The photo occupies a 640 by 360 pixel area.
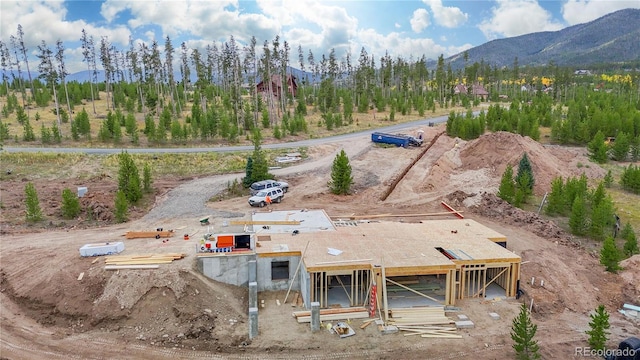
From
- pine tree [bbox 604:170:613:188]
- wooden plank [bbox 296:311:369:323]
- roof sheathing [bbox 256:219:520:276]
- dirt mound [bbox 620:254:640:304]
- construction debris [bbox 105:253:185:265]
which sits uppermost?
construction debris [bbox 105:253:185:265]

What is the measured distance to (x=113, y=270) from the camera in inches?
875

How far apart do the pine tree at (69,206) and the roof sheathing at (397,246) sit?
16323 mm

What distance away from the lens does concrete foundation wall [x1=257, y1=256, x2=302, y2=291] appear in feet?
75.9

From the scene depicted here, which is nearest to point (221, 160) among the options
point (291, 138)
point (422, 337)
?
point (291, 138)

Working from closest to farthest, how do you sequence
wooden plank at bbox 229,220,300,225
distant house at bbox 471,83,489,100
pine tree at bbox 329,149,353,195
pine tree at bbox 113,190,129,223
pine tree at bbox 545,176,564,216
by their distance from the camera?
1. wooden plank at bbox 229,220,300,225
2. pine tree at bbox 113,190,129,223
3. pine tree at bbox 545,176,564,216
4. pine tree at bbox 329,149,353,195
5. distant house at bbox 471,83,489,100

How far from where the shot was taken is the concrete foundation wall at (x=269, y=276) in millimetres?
23125

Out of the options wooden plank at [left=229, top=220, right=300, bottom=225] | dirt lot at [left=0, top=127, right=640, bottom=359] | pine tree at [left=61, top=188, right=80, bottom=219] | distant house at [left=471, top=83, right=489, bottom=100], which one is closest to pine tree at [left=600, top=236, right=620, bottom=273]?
dirt lot at [left=0, top=127, right=640, bottom=359]

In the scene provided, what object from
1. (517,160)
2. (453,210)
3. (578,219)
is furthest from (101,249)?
(517,160)

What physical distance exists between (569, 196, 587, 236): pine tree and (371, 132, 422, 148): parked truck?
23.1 meters

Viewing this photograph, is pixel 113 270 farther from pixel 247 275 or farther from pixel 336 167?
pixel 336 167

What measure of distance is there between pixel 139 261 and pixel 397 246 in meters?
13.3

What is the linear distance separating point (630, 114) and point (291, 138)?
4396 centimetres

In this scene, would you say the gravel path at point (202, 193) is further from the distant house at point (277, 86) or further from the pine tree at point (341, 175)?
the distant house at point (277, 86)

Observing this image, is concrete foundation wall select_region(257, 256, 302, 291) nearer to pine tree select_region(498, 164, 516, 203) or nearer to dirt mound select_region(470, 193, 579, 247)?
dirt mound select_region(470, 193, 579, 247)
